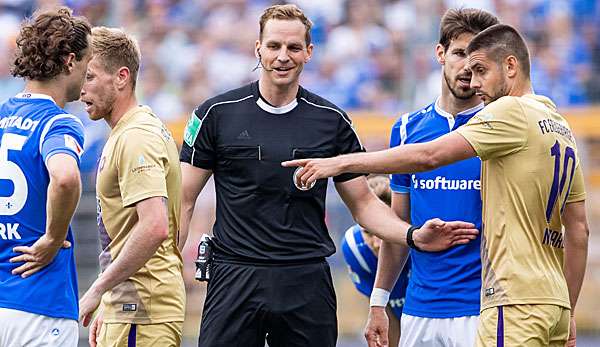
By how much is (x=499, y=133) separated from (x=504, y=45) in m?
0.50

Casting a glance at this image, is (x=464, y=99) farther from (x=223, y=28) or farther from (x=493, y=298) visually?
(x=223, y=28)

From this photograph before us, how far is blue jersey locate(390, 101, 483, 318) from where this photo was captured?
655cm

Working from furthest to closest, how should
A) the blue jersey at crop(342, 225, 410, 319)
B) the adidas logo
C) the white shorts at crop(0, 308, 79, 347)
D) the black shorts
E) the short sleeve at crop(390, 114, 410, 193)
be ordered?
the blue jersey at crop(342, 225, 410, 319) < the short sleeve at crop(390, 114, 410, 193) < the adidas logo < the black shorts < the white shorts at crop(0, 308, 79, 347)

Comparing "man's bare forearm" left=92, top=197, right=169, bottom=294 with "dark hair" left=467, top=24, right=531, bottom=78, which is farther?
"dark hair" left=467, top=24, right=531, bottom=78

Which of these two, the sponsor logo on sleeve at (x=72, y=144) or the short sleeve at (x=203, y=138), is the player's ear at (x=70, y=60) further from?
the short sleeve at (x=203, y=138)

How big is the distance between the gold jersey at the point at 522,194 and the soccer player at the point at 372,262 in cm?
212

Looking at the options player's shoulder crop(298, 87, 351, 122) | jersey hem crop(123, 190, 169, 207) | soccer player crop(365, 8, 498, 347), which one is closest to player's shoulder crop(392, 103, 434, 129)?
soccer player crop(365, 8, 498, 347)

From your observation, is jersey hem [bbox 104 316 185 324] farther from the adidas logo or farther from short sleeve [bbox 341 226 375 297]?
short sleeve [bbox 341 226 375 297]

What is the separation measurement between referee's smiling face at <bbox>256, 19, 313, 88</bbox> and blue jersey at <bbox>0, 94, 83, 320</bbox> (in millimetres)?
1236

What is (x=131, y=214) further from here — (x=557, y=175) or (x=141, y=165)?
(x=557, y=175)

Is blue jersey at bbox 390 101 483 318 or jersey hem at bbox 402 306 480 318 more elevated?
blue jersey at bbox 390 101 483 318

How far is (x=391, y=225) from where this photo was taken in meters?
6.67

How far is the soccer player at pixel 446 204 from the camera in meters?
6.56

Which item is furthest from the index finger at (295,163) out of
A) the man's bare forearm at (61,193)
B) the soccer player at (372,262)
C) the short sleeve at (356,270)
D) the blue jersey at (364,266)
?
the short sleeve at (356,270)
